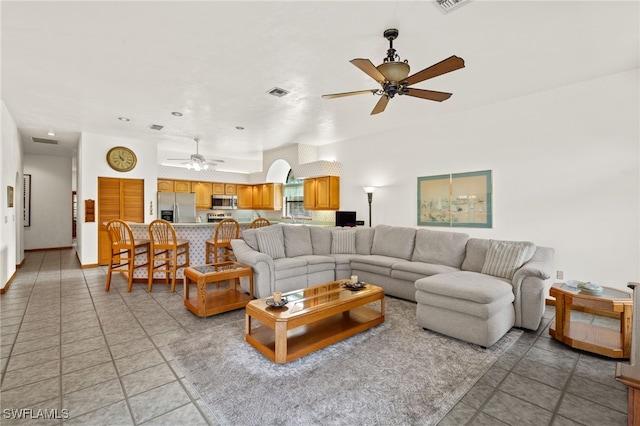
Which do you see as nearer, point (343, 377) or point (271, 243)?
point (343, 377)

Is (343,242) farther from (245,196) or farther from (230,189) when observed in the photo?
(230,189)

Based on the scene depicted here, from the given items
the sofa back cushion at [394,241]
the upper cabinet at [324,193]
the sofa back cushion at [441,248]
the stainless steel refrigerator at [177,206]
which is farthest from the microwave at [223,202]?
the sofa back cushion at [441,248]

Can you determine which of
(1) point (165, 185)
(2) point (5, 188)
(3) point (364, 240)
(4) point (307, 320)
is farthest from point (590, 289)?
(1) point (165, 185)

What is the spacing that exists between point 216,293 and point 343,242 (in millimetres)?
2389

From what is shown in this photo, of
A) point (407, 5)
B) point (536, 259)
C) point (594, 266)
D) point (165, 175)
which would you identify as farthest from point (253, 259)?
point (165, 175)

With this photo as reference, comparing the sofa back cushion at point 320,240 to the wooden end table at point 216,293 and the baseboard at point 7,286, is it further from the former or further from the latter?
the baseboard at point 7,286

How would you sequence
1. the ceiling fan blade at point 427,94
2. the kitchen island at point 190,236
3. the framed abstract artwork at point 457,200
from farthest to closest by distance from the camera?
the kitchen island at point 190,236 < the framed abstract artwork at point 457,200 < the ceiling fan blade at point 427,94

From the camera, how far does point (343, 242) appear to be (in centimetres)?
539

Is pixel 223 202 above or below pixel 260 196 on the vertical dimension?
below

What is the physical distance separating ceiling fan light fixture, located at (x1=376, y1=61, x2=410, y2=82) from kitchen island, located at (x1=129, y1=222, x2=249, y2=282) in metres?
3.92

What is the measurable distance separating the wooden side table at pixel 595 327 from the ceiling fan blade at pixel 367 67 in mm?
2744

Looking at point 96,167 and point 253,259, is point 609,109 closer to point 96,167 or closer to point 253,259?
point 253,259

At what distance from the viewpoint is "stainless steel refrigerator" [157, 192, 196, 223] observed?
7584 millimetres

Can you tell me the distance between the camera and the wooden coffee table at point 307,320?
7.97 ft
